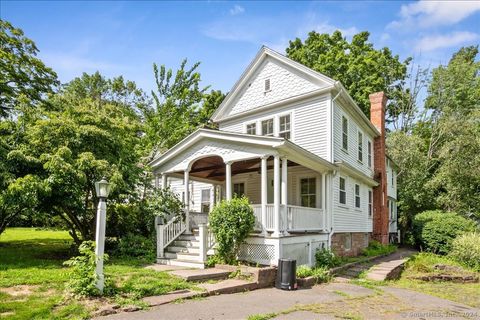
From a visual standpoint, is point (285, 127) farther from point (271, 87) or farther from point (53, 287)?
point (53, 287)

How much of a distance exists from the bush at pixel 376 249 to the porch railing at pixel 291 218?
5041 mm

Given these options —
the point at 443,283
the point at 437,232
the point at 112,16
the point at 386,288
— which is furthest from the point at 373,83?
the point at 112,16

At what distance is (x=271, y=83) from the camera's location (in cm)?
1628

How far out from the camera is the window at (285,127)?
50.2ft

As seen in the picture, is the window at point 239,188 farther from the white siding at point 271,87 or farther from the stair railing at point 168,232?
the stair railing at point 168,232

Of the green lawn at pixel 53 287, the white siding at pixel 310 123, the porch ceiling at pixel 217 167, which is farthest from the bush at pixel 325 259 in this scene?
the green lawn at pixel 53 287

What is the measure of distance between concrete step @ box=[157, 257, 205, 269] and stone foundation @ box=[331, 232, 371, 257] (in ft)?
19.4

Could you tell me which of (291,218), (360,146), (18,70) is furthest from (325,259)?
(18,70)

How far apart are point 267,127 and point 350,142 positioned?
3849 millimetres

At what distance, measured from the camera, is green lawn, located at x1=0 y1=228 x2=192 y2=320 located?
20.2ft

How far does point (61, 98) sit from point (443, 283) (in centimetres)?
1542

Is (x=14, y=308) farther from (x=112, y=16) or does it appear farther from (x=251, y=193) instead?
(x=251, y=193)

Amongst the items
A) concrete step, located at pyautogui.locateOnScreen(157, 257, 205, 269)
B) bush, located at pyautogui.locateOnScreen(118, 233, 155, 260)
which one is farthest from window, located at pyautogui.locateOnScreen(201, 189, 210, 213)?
concrete step, located at pyautogui.locateOnScreen(157, 257, 205, 269)

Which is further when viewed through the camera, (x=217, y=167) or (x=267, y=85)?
(x=267, y=85)
